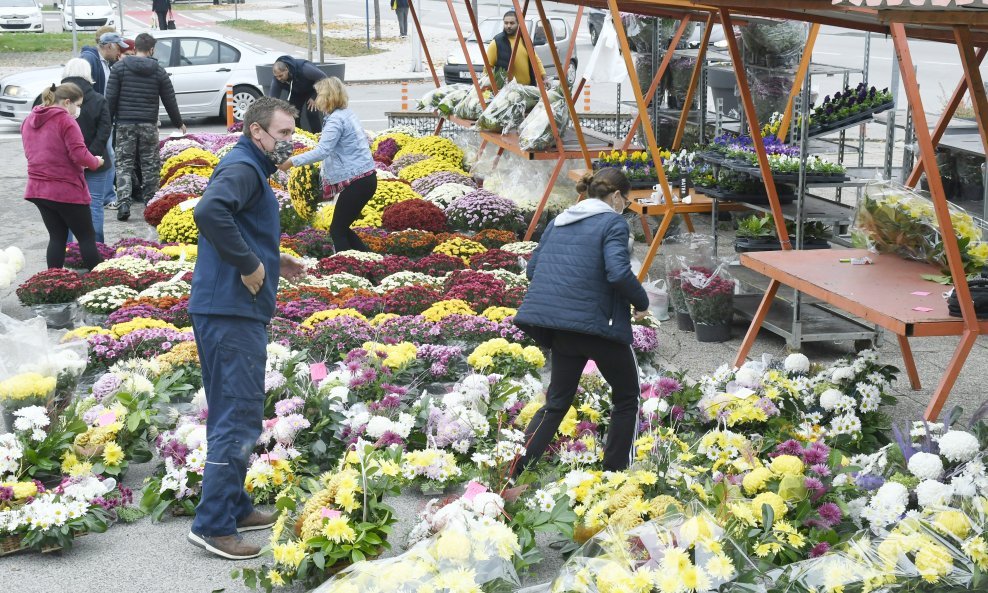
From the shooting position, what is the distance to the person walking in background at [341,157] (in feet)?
30.5

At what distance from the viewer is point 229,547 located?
468cm

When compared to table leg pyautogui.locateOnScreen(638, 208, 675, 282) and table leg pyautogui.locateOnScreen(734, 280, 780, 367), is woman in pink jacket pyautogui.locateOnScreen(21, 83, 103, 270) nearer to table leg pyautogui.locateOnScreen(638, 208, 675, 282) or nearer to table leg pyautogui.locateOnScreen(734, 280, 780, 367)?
table leg pyautogui.locateOnScreen(638, 208, 675, 282)

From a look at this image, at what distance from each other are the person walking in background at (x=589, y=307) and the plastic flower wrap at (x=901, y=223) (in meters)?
1.99

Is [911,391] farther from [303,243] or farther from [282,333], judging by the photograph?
[303,243]

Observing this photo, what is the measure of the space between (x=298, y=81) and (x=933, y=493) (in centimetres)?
1093

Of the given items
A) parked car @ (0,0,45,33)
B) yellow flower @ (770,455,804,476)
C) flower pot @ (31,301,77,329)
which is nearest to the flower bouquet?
yellow flower @ (770,455,804,476)

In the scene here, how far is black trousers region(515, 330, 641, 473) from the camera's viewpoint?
507cm

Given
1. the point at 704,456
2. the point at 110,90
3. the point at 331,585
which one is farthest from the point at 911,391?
the point at 110,90

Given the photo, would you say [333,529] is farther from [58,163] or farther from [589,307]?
[58,163]

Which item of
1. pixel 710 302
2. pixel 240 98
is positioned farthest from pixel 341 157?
pixel 240 98

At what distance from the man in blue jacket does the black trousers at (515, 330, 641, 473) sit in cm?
126

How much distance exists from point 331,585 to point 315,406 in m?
2.41

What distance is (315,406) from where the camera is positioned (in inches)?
230

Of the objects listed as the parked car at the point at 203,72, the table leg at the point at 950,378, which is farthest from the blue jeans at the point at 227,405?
the parked car at the point at 203,72
